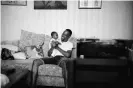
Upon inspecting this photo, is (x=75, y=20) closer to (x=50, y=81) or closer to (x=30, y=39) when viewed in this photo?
(x=30, y=39)

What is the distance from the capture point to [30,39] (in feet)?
11.5

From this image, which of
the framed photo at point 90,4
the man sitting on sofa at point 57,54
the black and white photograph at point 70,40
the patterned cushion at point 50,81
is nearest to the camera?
the man sitting on sofa at point 57,54

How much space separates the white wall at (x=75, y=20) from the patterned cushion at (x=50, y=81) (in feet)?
4.23

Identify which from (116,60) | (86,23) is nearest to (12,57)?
(86,23)

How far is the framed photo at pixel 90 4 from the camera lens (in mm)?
3756

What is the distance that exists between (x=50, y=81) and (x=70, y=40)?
1084 mm

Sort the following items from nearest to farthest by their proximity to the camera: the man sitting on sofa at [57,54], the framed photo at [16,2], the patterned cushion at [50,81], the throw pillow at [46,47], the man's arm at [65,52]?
1. the man sitting on sofa at [57,54]
2. the patterned cushion at [50,81]
3. the man's arm at [65,52]
4. the throw pillow at [46,47]
5. the framed photo at [16,2]

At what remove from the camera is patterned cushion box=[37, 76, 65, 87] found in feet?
9.23

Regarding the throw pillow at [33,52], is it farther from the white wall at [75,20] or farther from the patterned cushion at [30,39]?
the white wall at [75,20]

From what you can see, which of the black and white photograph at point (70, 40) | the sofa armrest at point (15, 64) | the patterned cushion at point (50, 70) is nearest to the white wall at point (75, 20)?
the black and white photograph at point (70, 40)

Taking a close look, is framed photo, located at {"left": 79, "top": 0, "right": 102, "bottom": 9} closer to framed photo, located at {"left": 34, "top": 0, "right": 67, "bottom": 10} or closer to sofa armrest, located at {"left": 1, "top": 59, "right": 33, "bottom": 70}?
framed photo, located at {"left": 34, "top": 0, "right": 67, "bottom": 10}

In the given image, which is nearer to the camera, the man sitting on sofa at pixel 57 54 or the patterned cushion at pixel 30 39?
the man sitting on sofa at pixel 57 54

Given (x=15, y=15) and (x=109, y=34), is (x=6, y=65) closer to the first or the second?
(x=15, y=15)

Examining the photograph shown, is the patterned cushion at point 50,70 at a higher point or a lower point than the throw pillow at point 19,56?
lower
